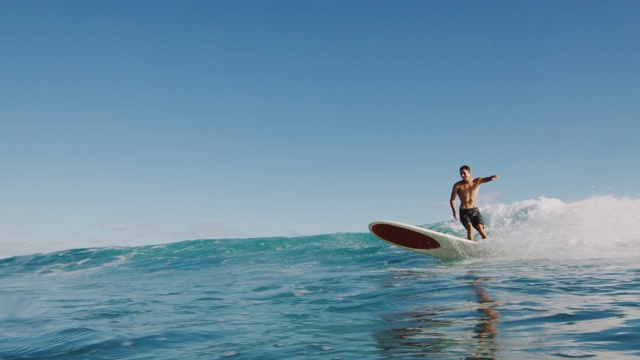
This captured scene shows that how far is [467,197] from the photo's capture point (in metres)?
12.5

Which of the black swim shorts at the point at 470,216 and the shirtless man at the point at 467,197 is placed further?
the black swim shorts at the point at 470,216

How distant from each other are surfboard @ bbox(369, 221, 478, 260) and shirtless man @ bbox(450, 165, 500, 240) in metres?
0.68

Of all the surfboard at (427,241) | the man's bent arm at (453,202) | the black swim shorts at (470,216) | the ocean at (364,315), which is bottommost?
the ocean at (364,315)

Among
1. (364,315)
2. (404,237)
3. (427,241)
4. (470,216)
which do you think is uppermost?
(470,216)

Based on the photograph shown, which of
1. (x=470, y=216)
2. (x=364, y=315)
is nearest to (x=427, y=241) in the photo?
(x=470, y=216)

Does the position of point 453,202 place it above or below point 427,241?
above

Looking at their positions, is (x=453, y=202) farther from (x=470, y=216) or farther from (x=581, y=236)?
(x=581, y=236)

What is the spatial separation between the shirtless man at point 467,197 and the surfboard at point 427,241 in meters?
0.68

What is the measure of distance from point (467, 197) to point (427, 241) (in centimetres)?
Result: 159

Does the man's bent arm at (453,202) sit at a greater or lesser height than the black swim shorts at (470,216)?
greater

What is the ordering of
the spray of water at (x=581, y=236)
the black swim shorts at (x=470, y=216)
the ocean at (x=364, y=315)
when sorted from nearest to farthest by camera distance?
the ocean at (x=364, y=315)
the spray of water at (x=581, y=236)
the black swim shorts at (x=470, y=216)

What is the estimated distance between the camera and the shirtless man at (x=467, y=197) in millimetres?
12344

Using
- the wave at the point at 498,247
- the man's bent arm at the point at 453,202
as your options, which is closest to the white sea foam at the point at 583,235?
the wave at the point at 498,247

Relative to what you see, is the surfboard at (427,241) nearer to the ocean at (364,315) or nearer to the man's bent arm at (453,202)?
the man's bent arm at (453,202)
